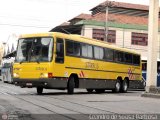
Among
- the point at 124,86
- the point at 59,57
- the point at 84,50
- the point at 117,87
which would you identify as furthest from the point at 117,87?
the point at 59,57

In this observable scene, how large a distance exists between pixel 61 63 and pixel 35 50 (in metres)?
1.46

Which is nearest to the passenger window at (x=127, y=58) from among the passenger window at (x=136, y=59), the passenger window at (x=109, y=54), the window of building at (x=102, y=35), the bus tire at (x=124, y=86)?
the passenger window at (x=136, y=59)

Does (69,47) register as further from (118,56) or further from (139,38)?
(139,38)

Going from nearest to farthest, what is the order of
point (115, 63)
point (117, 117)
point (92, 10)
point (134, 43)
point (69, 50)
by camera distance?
point (117, 117) → point (69, 50) → point (115, 63) → point (134, 43) → point (92, 10)

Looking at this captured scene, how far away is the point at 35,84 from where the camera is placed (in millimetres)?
22812

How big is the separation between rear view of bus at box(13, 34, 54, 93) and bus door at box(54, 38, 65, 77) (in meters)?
0.39

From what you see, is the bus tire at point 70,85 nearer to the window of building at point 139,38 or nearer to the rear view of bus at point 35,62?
the rear view of bus at point 35,62

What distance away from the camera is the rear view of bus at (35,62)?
22797mm

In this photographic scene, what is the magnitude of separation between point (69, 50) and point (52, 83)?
236 cm

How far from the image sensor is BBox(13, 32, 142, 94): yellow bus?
2291 cm

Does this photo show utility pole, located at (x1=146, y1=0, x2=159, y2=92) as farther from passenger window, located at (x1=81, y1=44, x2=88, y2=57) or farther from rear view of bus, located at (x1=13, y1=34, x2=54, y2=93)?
rear view of bus, located at (x1=13, y1=34, x2=54, y2=93)

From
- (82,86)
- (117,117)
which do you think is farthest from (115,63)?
(117,117)

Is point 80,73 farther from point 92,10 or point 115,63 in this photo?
point 92,10

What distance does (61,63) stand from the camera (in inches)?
927
